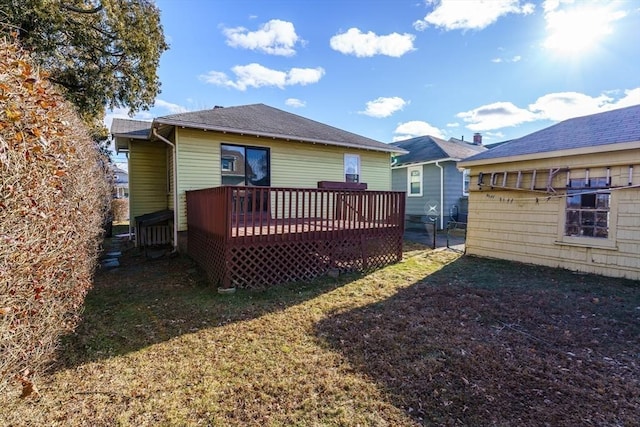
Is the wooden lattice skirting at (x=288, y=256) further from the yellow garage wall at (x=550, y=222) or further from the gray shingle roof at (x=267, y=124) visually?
the gray shingle roof at (x=267, y=124)

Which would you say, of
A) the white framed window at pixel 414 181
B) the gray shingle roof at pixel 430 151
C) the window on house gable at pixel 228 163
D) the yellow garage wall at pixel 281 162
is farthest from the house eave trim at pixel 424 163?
the window on house gable at pixel 228 163

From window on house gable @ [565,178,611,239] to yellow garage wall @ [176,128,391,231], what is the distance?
19.5 feet

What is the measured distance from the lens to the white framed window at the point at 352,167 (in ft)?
35.4

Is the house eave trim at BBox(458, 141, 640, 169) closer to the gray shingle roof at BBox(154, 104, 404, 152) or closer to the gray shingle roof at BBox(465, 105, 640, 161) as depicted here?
the gray shingle roof at BBox(465, 105, 640, 161)

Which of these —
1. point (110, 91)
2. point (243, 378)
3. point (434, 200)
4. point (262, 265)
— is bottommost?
point (243, 378)

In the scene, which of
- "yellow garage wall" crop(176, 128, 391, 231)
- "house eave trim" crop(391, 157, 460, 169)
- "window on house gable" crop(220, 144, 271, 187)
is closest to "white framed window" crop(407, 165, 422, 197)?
"house eave trim" crop(391, 157, 460, 169)

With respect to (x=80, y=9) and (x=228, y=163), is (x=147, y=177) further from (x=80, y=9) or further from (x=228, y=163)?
(x=80, y=9)

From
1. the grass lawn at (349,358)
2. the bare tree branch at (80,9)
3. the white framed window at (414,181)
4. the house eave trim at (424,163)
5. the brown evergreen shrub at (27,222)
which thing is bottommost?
the grass lawn at (349,358)

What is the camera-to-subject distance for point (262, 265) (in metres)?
5.75

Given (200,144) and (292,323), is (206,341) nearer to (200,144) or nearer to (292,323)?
(292,323)

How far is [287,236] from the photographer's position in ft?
19.5

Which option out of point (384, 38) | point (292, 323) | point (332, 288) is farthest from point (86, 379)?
point (384, 38)

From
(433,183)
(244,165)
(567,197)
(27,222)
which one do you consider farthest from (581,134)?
(27,222)

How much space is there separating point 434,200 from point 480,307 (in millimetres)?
10844
